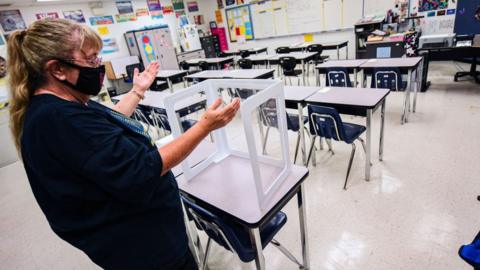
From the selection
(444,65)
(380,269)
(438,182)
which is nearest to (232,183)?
(380,269)

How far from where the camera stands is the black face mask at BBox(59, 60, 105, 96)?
0.78 m

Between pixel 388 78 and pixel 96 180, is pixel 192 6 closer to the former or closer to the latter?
pixel 388 78

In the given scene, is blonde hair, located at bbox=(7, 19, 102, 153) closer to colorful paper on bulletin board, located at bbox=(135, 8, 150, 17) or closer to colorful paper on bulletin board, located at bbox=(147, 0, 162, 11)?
colorful paper on bulletin board, located at bbox=(135, 8, 150, 17)

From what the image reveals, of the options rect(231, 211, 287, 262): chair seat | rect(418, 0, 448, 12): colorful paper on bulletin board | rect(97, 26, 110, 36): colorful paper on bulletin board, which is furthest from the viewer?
rect(97, 26, 110, 36): colorful paper on bulletin board

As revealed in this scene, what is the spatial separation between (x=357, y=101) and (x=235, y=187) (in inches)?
60.7

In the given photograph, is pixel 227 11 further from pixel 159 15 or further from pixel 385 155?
pixel 385 155

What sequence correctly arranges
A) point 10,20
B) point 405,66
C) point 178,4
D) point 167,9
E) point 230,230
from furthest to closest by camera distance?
point 178,4
point 167,9
point 10,20
point 405,66
point 230,230

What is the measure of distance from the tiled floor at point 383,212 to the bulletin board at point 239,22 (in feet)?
22.2

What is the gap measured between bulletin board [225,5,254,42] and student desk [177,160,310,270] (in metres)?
8.13

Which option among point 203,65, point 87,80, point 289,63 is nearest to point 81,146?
point 87,80

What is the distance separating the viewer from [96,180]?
0.70m

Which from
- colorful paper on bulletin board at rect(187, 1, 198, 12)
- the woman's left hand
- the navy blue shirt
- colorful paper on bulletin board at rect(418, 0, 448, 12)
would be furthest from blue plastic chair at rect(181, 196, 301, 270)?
colorful paper on bulletin board at rect(187, 1, 198, 12)

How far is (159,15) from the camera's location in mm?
8250

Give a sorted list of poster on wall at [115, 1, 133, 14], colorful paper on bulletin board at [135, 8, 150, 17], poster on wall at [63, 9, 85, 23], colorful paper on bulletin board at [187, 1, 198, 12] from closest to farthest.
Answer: poster on wall at [63, 9, 85, 23], poster on wall at [115, 1, 133, 14], colorful paper on bulletin board at [135, 8, 150, 17], colorful paper on bulletin board at [187, 1, 198, 12]
